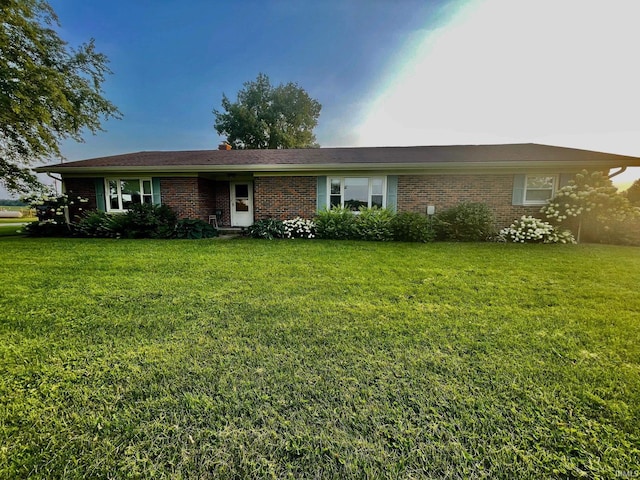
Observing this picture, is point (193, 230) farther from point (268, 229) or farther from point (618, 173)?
point (618, 173)

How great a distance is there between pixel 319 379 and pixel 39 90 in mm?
14464

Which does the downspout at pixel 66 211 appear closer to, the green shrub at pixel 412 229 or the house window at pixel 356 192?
the house window at pixel 356 192

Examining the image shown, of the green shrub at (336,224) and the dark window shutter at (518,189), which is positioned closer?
the green shrub at (336,224)

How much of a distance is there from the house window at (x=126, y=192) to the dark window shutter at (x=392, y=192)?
9.19 m

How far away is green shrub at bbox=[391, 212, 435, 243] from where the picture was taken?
8.58 meters

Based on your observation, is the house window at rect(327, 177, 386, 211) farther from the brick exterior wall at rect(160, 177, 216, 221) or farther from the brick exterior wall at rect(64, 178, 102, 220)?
the brick exterior wall at rect(64, 178, 102, 220)

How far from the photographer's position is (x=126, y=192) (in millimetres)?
11344

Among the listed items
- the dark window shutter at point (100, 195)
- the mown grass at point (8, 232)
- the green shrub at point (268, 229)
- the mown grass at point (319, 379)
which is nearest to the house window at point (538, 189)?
the mown grass at point (319, 379)

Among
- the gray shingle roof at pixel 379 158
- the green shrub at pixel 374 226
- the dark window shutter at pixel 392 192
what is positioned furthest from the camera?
the dark window shutter at pixel 392 192

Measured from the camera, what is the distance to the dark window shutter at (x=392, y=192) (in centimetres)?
1031

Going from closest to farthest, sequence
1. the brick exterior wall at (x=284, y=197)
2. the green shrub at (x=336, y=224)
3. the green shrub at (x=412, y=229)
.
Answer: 1. the green shrub at (x=412, y=229)
2. the green shrub at (x=336, y=224)
3. the brick exterior wall at (x=284, y=197)

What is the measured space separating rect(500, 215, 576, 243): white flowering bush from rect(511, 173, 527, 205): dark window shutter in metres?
0.91

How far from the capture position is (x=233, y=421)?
1747 mm

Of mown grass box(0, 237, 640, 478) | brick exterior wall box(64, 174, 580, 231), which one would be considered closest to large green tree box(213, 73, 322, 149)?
brick exterior wall box(64, 174, 580, 231)
